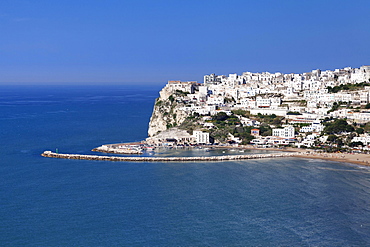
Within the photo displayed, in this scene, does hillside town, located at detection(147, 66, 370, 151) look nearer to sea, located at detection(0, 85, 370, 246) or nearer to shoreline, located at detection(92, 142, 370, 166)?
shoreline, located at detection(92, 142, 370, 166)

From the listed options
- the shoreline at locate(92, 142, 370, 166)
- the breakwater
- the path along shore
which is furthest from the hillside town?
the breakwater

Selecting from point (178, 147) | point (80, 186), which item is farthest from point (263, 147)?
point (80, 186)

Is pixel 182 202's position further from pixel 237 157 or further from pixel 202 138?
pixel 202 138

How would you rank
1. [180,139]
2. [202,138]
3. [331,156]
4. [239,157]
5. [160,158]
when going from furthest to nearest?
[180,139] < [202,138] < [331,156] < [239,157] < [160,158]

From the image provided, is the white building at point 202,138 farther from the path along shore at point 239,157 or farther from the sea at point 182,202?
the path along shore at point 239,157

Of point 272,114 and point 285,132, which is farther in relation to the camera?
point 272,114

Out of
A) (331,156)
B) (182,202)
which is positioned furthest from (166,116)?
(182,202)

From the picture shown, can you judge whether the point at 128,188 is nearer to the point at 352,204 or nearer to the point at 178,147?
the point at 352,204
